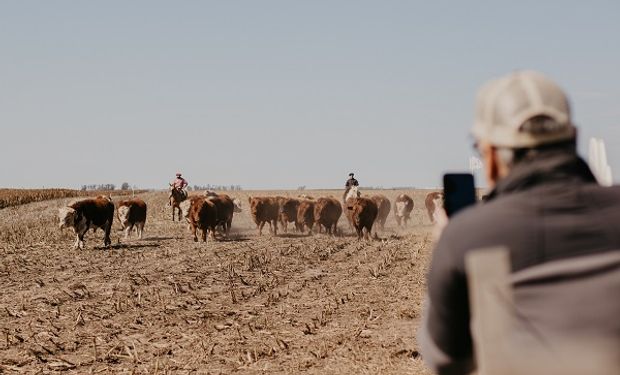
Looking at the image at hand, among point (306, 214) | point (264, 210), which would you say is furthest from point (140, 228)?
point (306, 214)

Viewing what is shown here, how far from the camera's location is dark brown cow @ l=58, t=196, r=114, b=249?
21.3 metres

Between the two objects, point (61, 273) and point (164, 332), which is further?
point (61, 273)

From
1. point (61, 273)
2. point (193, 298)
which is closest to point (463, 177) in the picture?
point (193, 298)

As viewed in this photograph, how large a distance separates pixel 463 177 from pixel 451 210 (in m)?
0.10

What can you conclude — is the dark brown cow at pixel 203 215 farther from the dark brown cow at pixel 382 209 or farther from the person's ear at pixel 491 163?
the person's ear at pixel 491 163

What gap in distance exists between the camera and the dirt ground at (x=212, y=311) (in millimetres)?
8031

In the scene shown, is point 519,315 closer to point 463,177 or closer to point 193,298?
point 463,177

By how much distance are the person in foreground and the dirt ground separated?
5.60m

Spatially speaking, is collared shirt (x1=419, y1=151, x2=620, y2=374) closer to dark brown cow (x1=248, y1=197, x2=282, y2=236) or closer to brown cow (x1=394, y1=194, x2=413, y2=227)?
dark brown cow (x1=248, y1=197, x2=282, y2=236)

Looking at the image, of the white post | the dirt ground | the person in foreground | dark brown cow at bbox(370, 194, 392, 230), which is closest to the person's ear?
the person in foreground

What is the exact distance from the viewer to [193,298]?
1184cm

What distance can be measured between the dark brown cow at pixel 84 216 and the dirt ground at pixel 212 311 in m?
1.44

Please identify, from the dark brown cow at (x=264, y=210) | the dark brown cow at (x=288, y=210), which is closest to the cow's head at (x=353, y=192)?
the dark brown cow at (x=288, y=210)

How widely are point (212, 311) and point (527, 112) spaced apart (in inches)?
363
